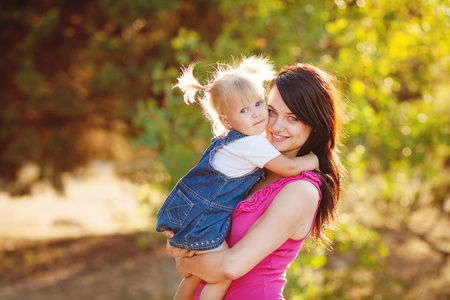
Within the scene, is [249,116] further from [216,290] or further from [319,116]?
[216,290]

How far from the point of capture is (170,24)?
373 inches

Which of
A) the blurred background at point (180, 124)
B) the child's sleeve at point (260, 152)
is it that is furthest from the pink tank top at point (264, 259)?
the blurred background at point (180, 124)

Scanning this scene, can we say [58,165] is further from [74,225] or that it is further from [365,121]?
[365,121]

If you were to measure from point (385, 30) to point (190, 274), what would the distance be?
469 cm

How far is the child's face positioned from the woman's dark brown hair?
0.11 meters

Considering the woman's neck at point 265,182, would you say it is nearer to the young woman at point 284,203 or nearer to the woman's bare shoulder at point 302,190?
→ the young woman at point 284,203

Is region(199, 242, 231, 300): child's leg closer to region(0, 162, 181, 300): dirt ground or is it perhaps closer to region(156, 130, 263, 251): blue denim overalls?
region(156, 130, 263, 251): blue denim overalls

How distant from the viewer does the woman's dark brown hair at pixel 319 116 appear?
2193 mm

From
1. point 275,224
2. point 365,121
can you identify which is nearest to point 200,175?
point 275,224

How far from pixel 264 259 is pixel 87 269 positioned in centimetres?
841

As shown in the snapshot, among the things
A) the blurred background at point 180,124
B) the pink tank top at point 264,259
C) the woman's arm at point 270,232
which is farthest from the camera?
the blurred background at point 180,124

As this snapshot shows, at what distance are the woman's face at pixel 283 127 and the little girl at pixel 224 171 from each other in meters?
0.04

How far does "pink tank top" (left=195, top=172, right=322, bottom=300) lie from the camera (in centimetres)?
214

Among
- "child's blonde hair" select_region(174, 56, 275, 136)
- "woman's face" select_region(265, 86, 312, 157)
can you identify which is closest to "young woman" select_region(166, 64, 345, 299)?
"woman's face" select_region(265, 86, 312, 157)
